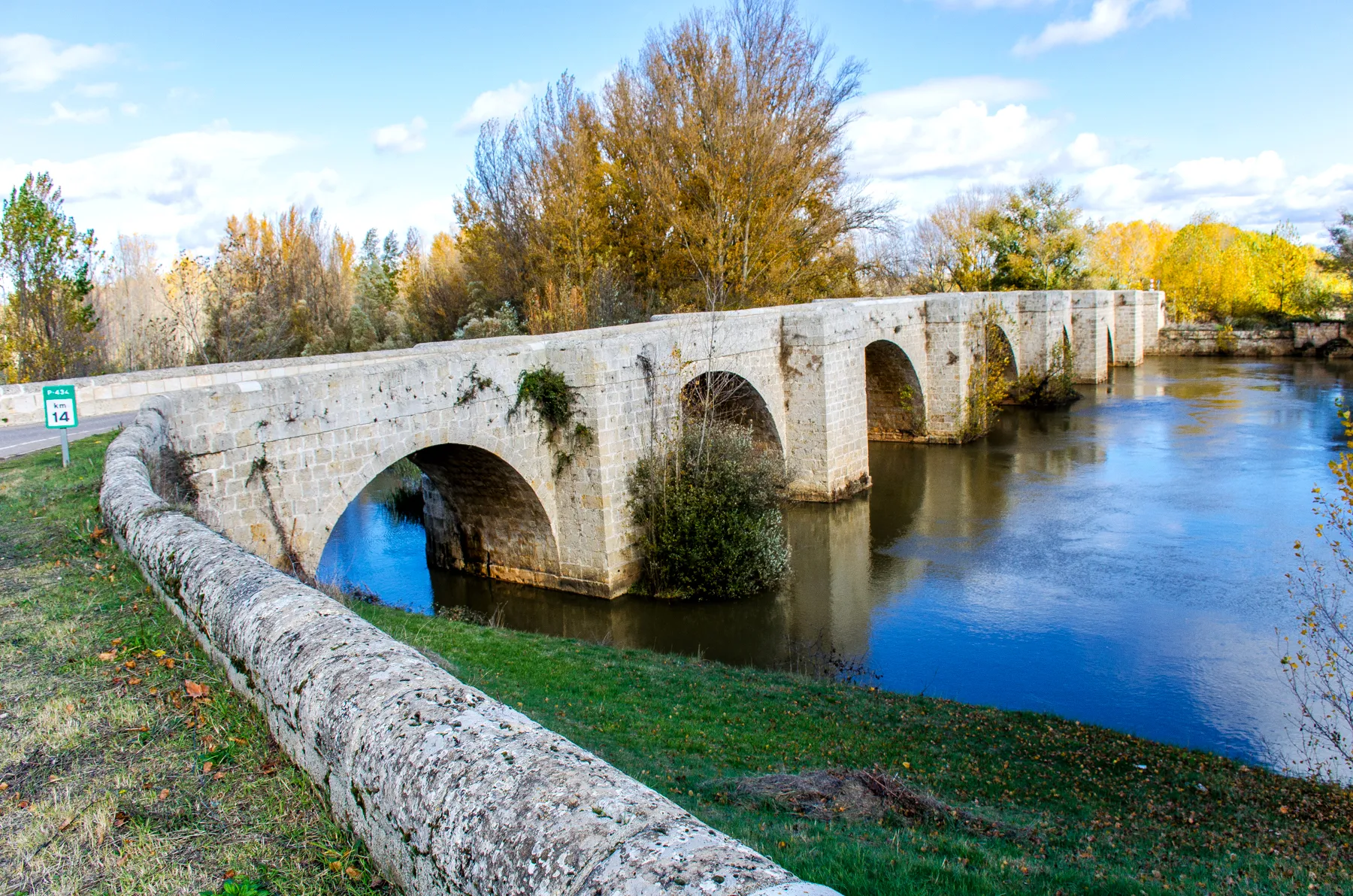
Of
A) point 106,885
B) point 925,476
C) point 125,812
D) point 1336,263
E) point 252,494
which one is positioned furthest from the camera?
point 1336,263

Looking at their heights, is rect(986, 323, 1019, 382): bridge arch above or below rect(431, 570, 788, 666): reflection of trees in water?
above

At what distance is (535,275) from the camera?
101 ft

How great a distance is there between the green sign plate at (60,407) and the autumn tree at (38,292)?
1481cm

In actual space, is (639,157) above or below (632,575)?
above

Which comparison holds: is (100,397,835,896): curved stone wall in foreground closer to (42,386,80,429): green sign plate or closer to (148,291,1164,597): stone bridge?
(148,291,1164,597): stone bridge

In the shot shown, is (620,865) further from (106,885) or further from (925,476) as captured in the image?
(925,476)

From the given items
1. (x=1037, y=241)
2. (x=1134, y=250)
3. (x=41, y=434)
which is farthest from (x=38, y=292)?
(x=1134, y=250)

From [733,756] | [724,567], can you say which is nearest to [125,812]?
[733,756]

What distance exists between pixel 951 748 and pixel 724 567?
6078 millimetres

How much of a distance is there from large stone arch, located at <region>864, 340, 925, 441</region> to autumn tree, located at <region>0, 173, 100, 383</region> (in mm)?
20379

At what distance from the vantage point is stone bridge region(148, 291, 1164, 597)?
9.93 m

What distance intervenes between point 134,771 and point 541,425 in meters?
10.4

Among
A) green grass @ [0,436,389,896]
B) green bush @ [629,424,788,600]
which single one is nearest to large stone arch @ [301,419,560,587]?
green bush @ [629,424,788,600]

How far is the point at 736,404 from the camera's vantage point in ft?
63.4
